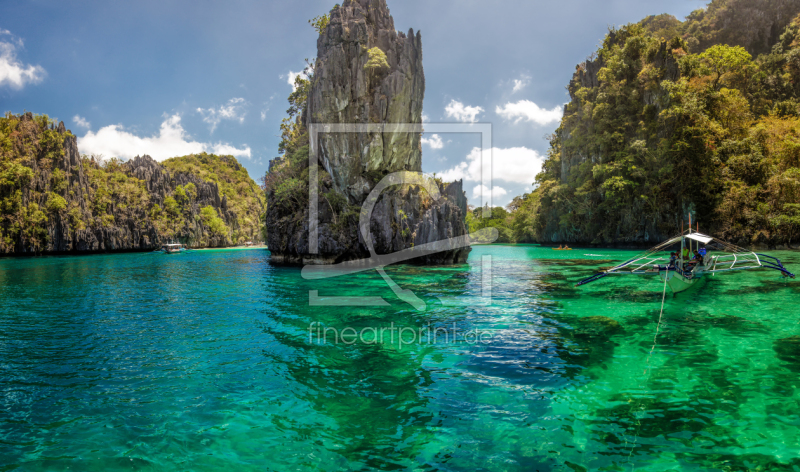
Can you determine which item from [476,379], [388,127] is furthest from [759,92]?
[476,379]

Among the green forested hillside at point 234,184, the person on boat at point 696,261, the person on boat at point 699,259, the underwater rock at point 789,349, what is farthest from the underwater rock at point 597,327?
the green forested hillside at point 234,184

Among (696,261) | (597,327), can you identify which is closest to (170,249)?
(597,327)

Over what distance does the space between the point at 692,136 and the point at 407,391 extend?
44425 millimetres

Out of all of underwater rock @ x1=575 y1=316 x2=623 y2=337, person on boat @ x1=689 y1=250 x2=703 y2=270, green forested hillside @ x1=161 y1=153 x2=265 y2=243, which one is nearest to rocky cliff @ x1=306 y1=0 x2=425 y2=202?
person on boat @ x1=689 y1=250 x2=703 y2=270

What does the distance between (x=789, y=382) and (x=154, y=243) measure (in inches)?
3339

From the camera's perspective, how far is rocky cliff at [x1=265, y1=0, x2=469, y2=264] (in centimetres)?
3167

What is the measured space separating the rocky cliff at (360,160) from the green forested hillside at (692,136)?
25204mm

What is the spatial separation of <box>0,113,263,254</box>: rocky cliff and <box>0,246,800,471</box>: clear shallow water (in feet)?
185

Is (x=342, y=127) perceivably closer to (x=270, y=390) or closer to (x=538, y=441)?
(x=270, y=390)

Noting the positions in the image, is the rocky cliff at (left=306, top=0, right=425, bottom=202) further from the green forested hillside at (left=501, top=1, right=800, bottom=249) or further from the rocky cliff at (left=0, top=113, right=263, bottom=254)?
the rocky cliff at (left=0, top=113, right=263, bottom=254)

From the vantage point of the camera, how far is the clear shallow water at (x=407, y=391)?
490 centimetres

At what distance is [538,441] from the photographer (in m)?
5.15

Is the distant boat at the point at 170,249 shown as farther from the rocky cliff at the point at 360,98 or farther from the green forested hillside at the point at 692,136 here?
the green forested hillside at the point at 692,136

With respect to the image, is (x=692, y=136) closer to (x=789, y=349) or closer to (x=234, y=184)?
(x=789, y=349)
